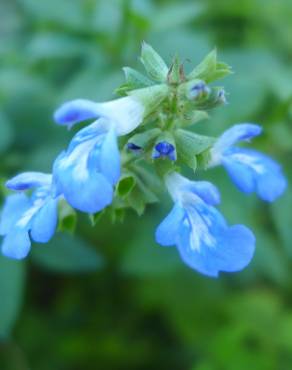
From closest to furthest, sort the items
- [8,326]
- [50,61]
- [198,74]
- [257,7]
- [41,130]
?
[198,74]
[8,326]
[41,130]
[50,61]
[257,7]

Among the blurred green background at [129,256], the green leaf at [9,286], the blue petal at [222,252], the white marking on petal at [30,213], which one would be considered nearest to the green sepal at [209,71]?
the blue petal at [222,252]

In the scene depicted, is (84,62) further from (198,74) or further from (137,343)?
(198,74)

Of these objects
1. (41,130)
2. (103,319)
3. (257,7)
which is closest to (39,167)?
(41,130)

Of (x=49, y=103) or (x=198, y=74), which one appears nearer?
(x=198, y=74)

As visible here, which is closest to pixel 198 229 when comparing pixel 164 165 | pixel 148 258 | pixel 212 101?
pixel 164 165

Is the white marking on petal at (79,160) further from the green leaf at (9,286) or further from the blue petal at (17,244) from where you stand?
the green leaf at (9,286)

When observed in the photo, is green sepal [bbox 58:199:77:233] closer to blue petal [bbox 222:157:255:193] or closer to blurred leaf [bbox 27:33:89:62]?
blue petal [bbox 222:157:255:193]

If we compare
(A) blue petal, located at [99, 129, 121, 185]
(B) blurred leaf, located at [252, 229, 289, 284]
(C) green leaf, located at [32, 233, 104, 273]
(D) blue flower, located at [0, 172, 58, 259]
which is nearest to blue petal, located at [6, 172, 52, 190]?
(D) blue flower, located at [0, 172, 58, 259]
